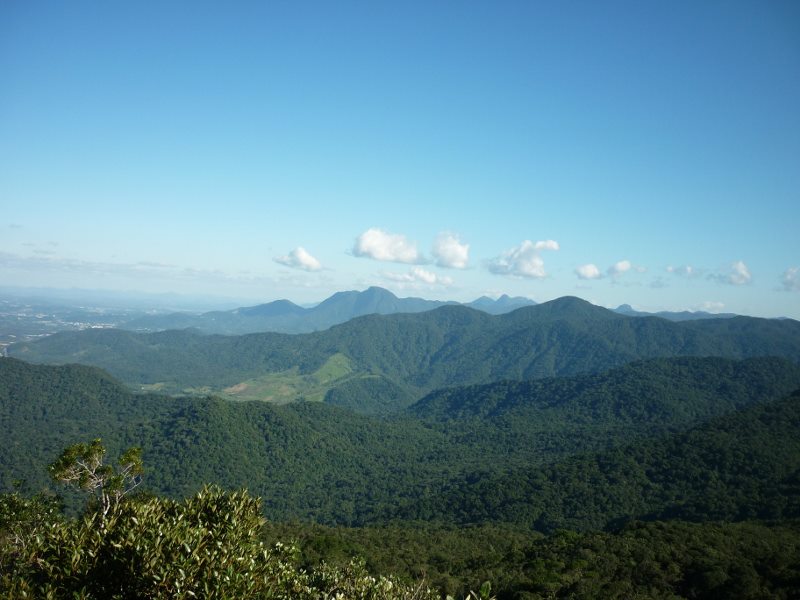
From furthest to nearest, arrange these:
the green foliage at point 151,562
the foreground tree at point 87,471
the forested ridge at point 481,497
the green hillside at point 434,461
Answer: the green hillside at point 434,461, the forested ridge at point 481,497, the foreground tree at point 87,471, the green foliage at point 151,562

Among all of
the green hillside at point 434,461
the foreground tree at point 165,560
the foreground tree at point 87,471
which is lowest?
the green hillside at point 434,461

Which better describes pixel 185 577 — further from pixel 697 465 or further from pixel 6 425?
pixel 6 425

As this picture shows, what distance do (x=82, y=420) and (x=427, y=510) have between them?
161730 mm

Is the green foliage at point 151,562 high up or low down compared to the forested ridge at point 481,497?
up

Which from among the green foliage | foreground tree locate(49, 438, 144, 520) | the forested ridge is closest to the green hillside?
the forested ridge

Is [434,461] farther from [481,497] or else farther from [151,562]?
[151,562]

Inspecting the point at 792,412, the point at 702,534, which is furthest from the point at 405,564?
the point at 792,412

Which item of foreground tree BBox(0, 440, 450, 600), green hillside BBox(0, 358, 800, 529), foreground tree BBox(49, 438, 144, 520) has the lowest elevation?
green hillside BBox(0, 358, 800, 529)

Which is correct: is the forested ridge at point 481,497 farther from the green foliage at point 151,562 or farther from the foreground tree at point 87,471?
the foreground tree at point 87,471

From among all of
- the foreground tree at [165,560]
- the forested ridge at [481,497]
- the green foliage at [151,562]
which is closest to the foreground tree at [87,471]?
the forested ridge at [481,497]

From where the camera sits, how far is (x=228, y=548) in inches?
532

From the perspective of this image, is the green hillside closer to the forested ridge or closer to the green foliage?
the forested ridge

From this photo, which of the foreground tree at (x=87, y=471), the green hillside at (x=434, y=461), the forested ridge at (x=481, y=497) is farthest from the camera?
the green hillside at (x=434, y=461)

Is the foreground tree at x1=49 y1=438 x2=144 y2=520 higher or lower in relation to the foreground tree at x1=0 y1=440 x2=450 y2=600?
lower
